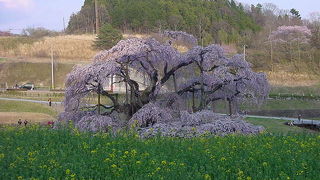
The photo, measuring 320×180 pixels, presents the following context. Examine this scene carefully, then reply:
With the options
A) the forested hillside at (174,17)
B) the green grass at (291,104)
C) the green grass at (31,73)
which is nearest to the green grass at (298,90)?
the green grass at (291,104)

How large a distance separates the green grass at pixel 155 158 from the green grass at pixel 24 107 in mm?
26862

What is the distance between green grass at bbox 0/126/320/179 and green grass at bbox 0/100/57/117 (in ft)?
88.1

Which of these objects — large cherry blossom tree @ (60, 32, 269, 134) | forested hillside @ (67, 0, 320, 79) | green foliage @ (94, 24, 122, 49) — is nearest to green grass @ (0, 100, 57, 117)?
large cherry blossom tree @ (60, 32, 269, 134)

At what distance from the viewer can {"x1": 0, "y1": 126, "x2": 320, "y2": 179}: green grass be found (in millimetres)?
8086

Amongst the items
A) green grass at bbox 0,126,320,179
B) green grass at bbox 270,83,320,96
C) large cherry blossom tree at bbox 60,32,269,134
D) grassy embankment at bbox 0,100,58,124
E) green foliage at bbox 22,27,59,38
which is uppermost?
green foliage at bbox 22,27,59,38

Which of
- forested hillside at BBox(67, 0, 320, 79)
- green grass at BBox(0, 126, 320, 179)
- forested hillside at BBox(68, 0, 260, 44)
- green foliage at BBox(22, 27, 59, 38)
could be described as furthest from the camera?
green foliage at BBox(22, 27, 59, 38)

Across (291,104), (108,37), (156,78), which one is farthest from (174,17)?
(156,78)

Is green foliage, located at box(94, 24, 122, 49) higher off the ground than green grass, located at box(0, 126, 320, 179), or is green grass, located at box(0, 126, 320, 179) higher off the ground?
green foliage, located at box(94, 24, 122, 49)

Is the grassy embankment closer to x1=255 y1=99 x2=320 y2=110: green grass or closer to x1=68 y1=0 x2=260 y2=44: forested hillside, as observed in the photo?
x1=255 y1=99 x2=320 y2=110: green grass

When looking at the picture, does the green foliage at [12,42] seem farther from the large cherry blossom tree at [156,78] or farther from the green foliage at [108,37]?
the large cherry blossom tree at [156,78]

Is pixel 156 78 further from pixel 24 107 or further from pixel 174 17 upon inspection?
pixel 174 17

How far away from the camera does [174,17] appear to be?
9038 cm

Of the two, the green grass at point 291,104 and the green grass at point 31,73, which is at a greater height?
the green grass at point 31,73

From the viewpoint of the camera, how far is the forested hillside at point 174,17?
8828 centimetres
